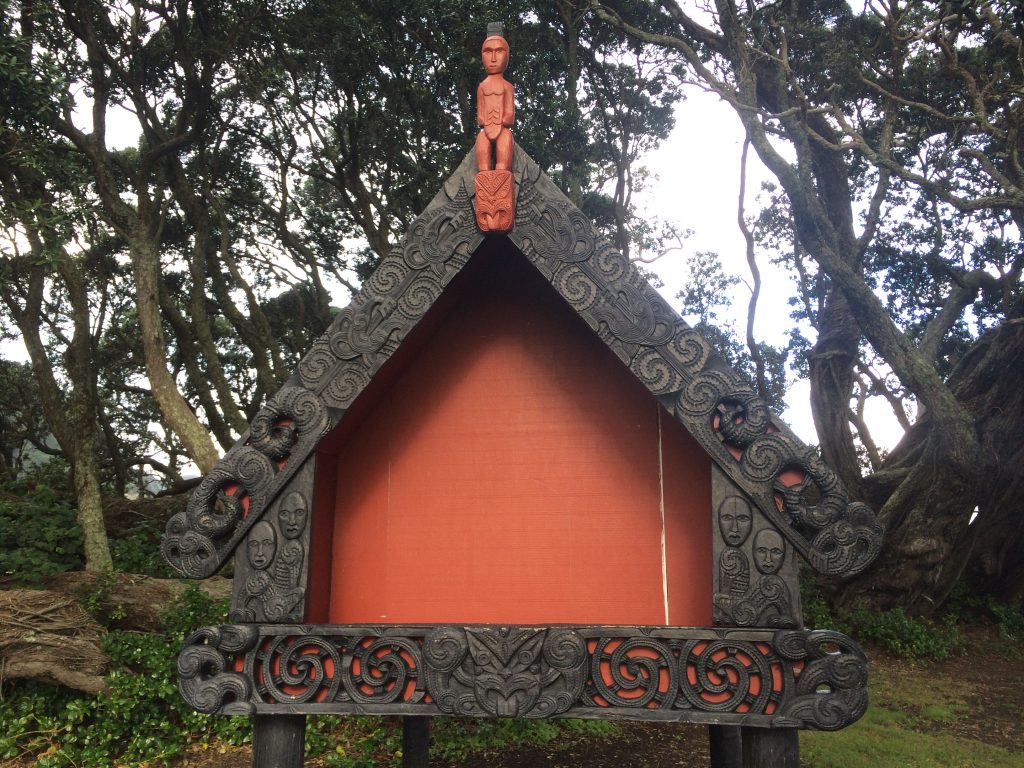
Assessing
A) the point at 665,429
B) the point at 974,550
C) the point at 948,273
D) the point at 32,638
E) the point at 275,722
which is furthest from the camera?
the point at 948,273

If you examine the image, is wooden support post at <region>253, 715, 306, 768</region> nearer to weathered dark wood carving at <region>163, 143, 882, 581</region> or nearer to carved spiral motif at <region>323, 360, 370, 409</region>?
weathered dark wood carving at <region>163, 143, 882, 581</region>

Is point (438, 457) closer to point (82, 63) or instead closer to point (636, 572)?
point (636, 572)

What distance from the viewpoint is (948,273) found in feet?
47.4

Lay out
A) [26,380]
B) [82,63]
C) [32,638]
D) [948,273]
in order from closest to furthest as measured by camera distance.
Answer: [32,638] < [82,63] < [948,273] < [26,380]

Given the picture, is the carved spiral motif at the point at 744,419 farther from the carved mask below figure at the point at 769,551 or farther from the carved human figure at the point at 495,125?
the carved human figure at the point at 495,125

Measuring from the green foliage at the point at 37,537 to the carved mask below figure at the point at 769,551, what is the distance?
8695mm

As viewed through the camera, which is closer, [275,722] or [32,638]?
[275,722]

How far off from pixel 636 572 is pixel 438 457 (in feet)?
3.16

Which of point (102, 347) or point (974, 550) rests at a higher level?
point (102, 347)

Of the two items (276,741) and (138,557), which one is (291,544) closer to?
(276,741)

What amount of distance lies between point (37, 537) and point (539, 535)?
9202 mm

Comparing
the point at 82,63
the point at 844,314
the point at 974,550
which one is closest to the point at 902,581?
the point at 974,550

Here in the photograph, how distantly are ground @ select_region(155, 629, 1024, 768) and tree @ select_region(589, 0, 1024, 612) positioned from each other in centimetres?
138

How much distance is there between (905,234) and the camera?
15188 millimetres
